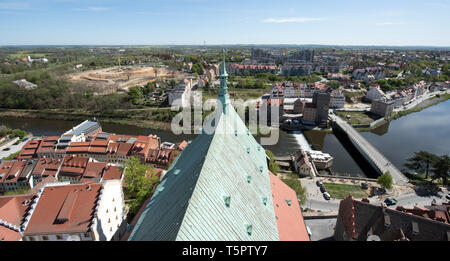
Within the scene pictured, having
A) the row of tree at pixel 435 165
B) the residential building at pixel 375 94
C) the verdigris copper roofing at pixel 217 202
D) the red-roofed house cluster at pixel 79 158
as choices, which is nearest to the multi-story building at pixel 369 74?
the residential building at pixel 375 94

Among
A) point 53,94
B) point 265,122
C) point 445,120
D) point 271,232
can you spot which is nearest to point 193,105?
point 265,122

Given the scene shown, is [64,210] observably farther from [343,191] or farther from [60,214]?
[343,191]

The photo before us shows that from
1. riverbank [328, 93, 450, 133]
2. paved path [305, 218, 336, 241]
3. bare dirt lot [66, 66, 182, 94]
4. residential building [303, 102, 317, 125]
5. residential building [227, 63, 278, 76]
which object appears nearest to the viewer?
paved path [305, 218, 336, 241]

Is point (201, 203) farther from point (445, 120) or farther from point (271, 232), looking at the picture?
point (445, 120)

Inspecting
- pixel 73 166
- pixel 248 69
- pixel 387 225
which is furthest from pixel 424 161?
pixel 248 69

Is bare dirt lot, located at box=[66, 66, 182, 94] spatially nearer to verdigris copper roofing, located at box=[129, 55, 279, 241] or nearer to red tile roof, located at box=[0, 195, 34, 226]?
red tile roof, located at box=[0, 195, 34, 226]

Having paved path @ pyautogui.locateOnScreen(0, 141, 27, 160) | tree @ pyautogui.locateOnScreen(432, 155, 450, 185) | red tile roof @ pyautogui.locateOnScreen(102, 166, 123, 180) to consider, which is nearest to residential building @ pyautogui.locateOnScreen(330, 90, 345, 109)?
tree @ pyautogui.locateOnScreen(432, 155, 450, 185)

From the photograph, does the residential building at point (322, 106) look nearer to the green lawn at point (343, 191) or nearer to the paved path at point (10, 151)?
the green lawn at point (343, 191)
